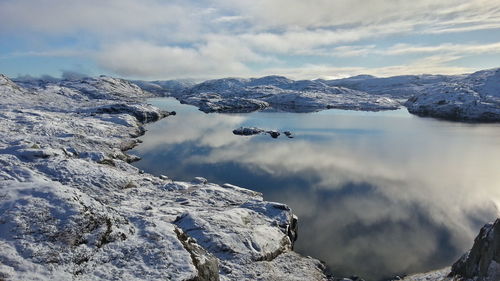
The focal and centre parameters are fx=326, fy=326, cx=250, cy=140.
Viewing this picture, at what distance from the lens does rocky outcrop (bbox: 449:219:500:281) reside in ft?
48.3

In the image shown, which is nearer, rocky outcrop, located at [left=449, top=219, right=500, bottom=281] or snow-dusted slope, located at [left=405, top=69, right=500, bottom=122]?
rocky outcrop, located at [left=449, top=219, right=500, bottom=281]

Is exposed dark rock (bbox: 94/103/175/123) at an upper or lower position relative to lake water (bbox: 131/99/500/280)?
upper

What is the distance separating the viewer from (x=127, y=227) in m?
15.1

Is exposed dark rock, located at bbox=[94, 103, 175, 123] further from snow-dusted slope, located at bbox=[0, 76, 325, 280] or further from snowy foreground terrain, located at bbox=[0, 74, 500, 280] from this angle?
snowy foreground terrain, located at bbox=[0, 74, 500, 280]

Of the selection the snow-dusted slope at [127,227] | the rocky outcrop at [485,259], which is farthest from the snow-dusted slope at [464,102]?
the rocky outcrop at [485,259]

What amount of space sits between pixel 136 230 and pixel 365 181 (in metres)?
37.0

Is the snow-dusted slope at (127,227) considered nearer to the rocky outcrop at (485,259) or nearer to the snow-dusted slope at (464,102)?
the rocky outcrop at (485,259)

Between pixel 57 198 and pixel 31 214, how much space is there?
1186mm

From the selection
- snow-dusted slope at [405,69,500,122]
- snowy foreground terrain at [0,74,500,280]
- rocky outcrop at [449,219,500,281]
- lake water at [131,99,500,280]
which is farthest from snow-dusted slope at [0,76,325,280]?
snow-dusted slope at [405,69,500,122]

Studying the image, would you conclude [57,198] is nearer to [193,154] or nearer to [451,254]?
[451,254]

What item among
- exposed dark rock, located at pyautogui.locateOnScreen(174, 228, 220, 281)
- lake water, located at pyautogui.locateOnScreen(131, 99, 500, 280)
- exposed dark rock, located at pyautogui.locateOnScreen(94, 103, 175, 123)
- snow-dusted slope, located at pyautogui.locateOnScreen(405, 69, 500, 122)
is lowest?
lake water, located at pyautogui.locateOnScreen(131, 99, 500, 280)

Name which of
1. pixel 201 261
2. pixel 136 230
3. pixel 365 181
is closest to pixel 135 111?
pixel 365 181

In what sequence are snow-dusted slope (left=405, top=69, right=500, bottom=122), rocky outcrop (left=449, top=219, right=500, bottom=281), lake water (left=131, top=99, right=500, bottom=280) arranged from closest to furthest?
rocky outcrop (left=449, top=219, right=500, bottom=281) < lake water (left=131, top=99, right=500, bottom=280) < snow-dusted slope (left=405, top=69, right=500, bottom=122)

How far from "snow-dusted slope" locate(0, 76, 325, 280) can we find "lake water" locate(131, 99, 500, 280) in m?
5.19
